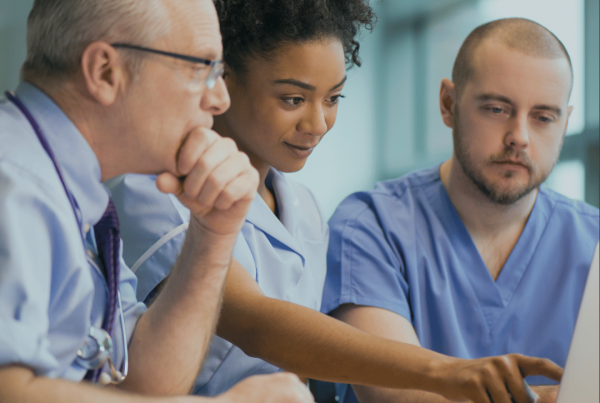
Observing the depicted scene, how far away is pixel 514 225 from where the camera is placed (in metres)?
1.34

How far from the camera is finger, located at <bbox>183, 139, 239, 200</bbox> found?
0.67 m

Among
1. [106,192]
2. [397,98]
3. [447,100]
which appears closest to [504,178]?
[447,100]

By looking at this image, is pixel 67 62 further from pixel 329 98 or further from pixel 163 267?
pixel 329 98

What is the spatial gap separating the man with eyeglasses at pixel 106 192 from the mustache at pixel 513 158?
727 millimetres

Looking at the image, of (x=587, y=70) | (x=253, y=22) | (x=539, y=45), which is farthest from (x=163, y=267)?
(x=587, y=70)

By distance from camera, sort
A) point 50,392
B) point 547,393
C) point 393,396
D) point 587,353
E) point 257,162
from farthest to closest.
→ 1. point 257,162
2. point 393,396
3. point 547,393
4. point 587,353
5. point 50,392

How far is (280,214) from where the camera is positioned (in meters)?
1.19

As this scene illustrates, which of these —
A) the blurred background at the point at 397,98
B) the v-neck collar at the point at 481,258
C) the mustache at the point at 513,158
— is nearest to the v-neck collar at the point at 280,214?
the v-neck collar at the point at 481,258

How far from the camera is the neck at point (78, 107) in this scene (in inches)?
24.3

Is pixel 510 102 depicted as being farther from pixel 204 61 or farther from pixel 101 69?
pixel 101 69

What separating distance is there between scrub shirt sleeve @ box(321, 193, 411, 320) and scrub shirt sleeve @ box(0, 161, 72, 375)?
2.39 feet

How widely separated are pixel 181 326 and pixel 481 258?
2.35 ft

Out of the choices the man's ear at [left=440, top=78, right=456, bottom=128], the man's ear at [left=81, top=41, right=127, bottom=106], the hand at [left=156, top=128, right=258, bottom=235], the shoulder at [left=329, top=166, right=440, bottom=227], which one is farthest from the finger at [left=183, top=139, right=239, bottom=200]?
the man's ear at [left=440, top=78, right=456, bottom=128]

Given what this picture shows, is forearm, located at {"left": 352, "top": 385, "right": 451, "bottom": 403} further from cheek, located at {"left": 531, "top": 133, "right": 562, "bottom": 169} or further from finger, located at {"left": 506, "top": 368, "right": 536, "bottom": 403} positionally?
cheek, located at {"left": 531, "top": 133, "right": 562, "bottom": 169}
